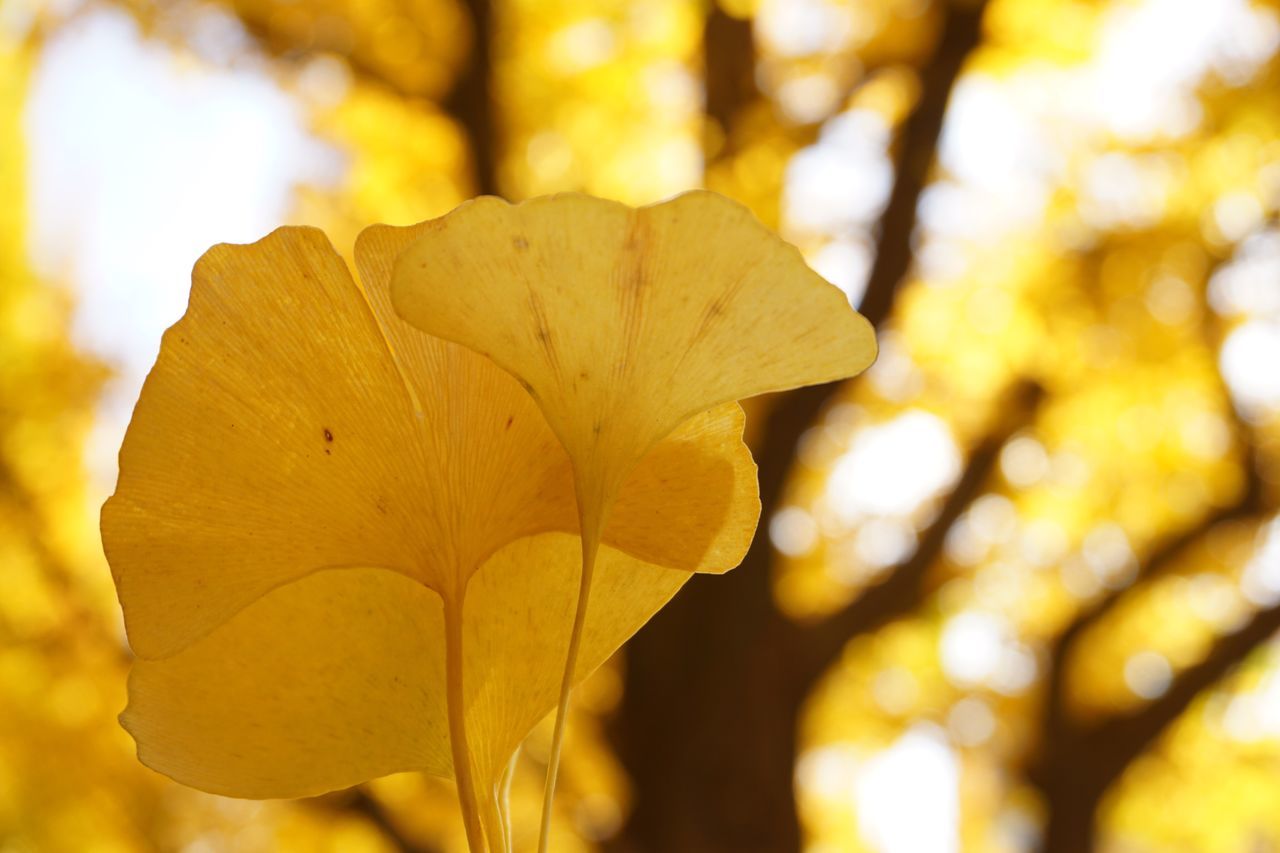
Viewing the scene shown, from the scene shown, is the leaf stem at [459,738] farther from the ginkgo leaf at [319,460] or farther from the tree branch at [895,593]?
the tree branch at [895,593]

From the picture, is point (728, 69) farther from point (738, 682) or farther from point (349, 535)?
point (349, 535)

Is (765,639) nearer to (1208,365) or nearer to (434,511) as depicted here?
(1208,365)

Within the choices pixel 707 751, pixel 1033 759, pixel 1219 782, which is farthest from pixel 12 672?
pixel 1219 782

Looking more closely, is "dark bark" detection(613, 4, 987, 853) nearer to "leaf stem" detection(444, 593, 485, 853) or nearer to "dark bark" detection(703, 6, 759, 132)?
"dark bark" detection(703, 6, 759, 132)

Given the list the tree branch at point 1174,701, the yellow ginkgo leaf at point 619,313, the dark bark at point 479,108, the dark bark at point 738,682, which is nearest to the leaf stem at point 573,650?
the yellow ginkgo leaf at point 619,313

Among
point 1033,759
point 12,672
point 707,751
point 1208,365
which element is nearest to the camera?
point 707,751
